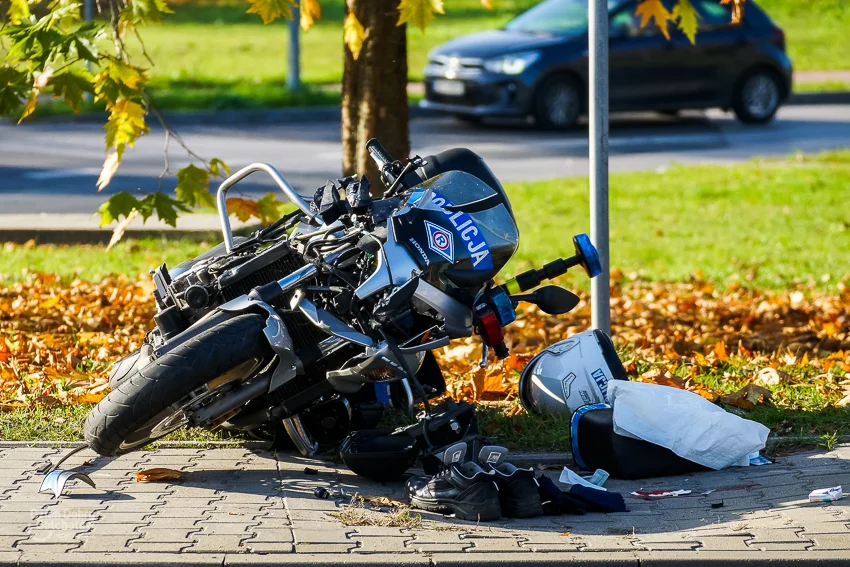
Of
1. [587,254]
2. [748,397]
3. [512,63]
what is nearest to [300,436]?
[587,254]

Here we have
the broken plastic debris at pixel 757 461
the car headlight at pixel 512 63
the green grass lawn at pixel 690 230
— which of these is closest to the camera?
the broken plastic debris at pixel 757 461

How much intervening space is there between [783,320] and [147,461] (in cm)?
425

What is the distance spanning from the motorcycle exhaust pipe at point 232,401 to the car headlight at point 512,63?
12.1m

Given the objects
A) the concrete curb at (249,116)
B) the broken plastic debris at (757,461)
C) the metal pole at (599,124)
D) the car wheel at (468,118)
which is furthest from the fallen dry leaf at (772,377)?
the concrete curb at (249,116)

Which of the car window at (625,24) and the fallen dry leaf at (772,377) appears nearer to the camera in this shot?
the fallen dry leaf at (772,377)

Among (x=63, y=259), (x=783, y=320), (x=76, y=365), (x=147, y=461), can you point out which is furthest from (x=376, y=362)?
(x=63, y=259)

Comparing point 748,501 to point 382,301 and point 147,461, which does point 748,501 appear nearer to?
point 382,301

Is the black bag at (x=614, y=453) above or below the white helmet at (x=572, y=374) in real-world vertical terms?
below

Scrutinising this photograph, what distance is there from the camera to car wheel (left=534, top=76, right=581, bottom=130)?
16.7m

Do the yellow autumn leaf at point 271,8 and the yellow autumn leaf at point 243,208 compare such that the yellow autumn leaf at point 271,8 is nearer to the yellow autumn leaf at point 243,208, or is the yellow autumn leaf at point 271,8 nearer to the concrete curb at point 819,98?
the yellow autumn leaf at point 243,208

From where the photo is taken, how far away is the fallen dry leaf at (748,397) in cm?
576

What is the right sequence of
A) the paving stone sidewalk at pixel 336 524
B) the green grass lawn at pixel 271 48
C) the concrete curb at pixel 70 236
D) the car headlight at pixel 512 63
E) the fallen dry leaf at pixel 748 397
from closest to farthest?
the paving stone sidewalk at pixel 336 524 < the fallen dry leaf at pixel 748 397 < the concrete curb at pixel 70 236 < the car headlight at pixel 512 63 < the green grass lawn at pixel 271 48

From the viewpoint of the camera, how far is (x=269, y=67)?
23.5 meters

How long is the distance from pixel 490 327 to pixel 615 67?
12.9 m
